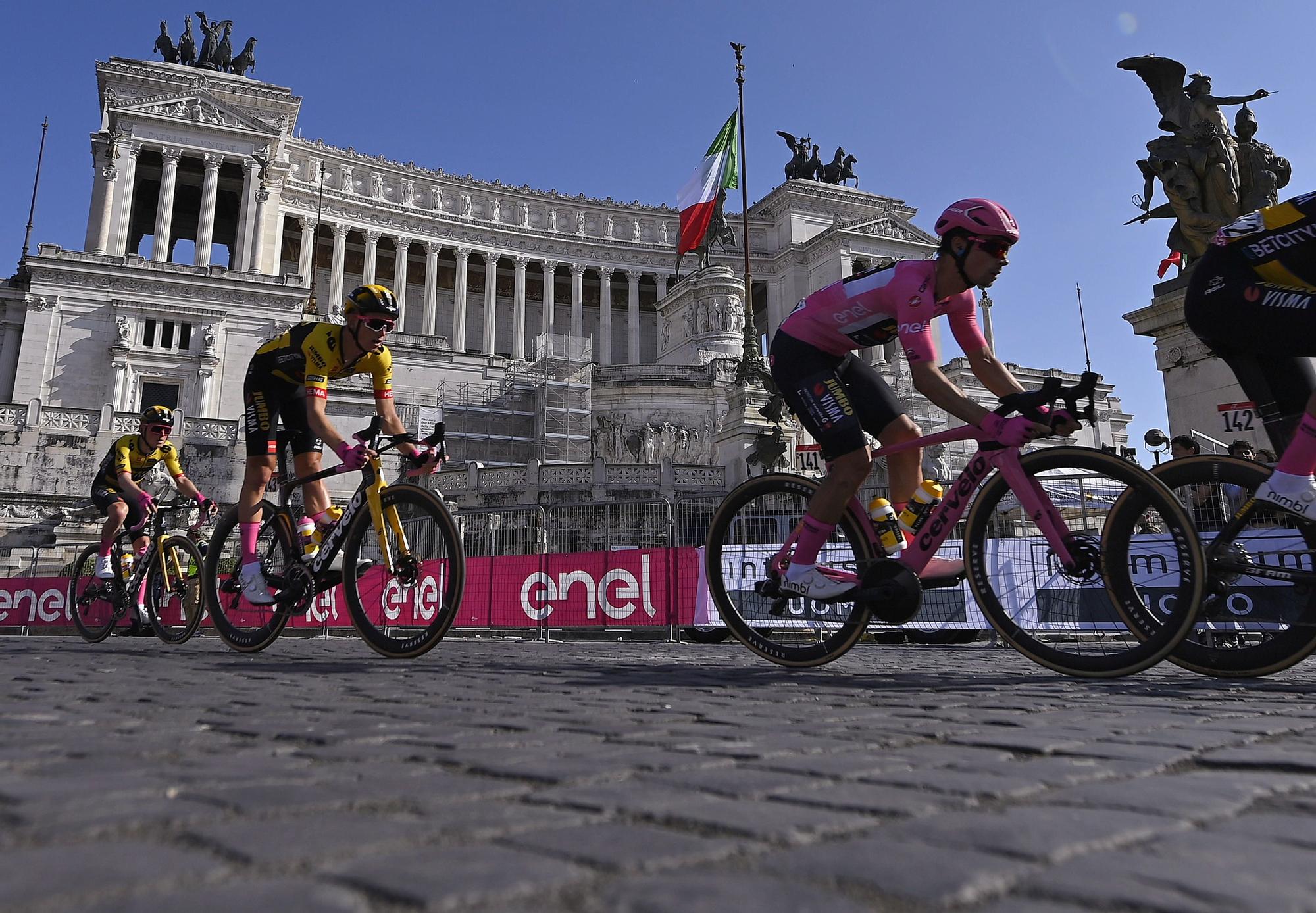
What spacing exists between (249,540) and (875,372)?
185 inches

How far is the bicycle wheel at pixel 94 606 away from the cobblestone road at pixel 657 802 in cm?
652

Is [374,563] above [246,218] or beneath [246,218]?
beneath

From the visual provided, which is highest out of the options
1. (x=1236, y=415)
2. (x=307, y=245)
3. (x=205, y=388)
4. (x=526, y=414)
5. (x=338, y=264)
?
(x=307, y=245)

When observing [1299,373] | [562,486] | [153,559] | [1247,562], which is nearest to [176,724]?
[1247,562]

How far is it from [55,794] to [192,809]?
319 millimetres

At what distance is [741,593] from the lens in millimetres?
5793

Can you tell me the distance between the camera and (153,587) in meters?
8.70

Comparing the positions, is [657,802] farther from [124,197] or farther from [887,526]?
[124,197]

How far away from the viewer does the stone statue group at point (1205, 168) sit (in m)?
14.0

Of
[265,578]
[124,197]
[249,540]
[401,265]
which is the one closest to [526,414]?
[401,265]

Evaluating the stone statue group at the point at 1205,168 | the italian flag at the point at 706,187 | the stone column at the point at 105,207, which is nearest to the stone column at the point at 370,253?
the stone column at the point at 105,207

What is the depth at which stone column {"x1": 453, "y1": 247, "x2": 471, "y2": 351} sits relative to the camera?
6944cm

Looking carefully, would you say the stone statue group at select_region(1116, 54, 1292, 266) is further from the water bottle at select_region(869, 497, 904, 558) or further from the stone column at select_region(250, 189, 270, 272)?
the stone column at select_region(250, 189, 270, 272)

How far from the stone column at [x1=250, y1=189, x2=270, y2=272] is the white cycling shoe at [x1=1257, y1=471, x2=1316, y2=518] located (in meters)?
59.5
